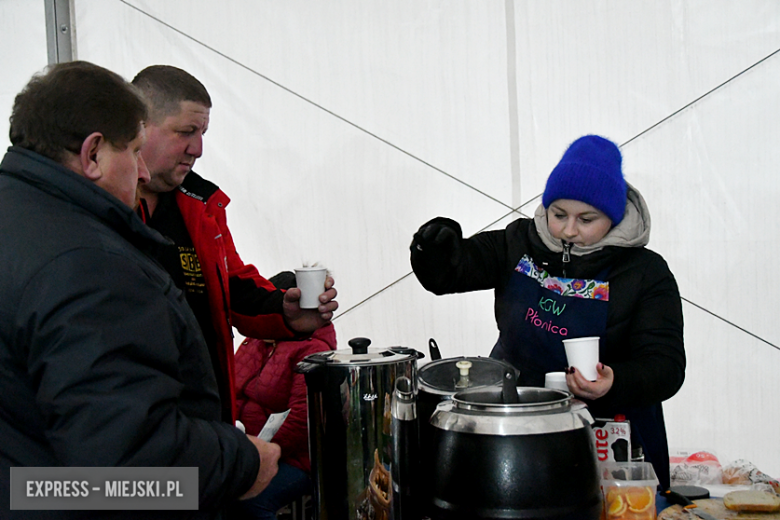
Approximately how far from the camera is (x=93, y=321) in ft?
3.42

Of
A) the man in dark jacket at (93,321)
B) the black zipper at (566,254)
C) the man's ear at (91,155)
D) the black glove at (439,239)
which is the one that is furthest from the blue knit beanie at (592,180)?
the man's ear at (91,155)

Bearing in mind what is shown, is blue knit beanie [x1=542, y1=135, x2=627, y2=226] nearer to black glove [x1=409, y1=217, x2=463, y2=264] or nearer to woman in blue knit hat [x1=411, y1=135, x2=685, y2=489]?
woman in blue knit hat [x1=411, y1=135, x2=685, y2=489]

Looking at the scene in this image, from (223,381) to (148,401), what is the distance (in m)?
1.01

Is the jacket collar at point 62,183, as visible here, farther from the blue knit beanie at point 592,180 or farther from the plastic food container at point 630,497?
the blue knit beanie at point 592,180

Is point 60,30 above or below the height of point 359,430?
above

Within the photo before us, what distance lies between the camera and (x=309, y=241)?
331 centimetres

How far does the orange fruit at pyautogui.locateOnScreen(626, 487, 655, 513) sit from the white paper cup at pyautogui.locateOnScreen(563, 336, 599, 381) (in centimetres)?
24

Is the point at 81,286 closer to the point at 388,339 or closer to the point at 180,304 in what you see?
the point at 180,304

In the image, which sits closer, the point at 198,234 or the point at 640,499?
the point at 640,499

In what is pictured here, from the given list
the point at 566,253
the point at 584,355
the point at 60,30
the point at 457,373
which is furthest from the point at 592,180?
the point at 60,30

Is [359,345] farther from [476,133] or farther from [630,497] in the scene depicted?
[476,133]

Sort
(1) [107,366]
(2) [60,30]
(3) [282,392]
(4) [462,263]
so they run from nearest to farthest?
(1) [107,366] → (4) [462,263] → (3) [282,392] → (2) [60,30]

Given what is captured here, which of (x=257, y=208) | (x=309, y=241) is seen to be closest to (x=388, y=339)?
(x=309, y=241)

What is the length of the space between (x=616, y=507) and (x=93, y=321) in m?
0.99
